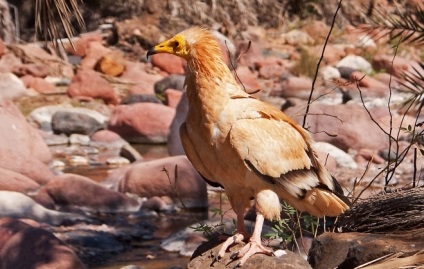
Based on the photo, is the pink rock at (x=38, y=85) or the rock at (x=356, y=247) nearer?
the rock at (x=356, y=247)

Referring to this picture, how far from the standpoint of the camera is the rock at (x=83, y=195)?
34.1ft

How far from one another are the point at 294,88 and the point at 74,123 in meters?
6.12

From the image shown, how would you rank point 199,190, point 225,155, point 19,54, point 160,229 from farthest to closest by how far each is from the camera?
1. point 19,54
2. point 199,190
3. point 160,229
4. point 225,155

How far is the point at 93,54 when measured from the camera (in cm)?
2230

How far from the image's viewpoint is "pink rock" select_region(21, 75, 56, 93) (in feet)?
60.7

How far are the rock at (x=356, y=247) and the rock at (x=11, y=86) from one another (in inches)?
533

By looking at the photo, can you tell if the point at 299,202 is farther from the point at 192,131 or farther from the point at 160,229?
the point at 160,229

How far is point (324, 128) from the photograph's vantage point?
1475cm

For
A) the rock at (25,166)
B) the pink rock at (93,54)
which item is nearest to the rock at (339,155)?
the rock at (25,166)

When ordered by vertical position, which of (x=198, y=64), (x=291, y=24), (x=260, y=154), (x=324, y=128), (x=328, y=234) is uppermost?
(x=198, y=64)

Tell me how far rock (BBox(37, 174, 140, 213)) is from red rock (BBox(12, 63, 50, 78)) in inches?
355

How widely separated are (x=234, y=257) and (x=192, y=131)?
0.64m

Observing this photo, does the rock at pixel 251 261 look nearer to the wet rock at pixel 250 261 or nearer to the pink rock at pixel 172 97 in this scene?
the wet rock at pixel 250 261

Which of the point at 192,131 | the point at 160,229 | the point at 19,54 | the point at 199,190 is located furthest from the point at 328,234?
the point at 19,54
